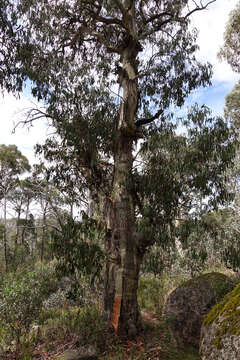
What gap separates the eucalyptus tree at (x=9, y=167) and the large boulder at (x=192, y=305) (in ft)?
58.5

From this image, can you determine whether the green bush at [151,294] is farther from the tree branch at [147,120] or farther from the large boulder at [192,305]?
the tree branch at [147,120]

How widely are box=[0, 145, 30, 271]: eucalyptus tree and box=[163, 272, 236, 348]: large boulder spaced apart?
58.5 ft

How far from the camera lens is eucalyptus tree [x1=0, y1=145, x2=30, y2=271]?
21.7 m

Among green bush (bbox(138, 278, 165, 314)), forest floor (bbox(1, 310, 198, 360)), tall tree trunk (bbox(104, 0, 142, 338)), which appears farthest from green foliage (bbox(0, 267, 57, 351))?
green bush (bbox(138, 278, 165, 314))

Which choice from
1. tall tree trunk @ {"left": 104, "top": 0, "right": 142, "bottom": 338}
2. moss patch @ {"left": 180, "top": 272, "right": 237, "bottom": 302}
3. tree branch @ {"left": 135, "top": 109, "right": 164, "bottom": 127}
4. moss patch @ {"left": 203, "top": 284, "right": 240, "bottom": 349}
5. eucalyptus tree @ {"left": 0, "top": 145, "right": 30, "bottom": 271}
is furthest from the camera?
eucalyptus tree @ {"left": 0, "top": 145, "right": 30, "bottom": 271}

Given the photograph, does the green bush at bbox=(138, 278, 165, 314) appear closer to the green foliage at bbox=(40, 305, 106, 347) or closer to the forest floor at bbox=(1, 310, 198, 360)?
the green foliage at bbox=(40, 305, 106, 347)

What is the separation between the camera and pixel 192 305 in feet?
19.7

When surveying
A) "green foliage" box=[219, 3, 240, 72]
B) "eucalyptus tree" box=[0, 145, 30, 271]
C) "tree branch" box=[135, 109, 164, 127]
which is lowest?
"tree branch" box=[135, 109, 164, 127]

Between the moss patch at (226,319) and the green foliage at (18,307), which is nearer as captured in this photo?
the moss patch at (226,319)

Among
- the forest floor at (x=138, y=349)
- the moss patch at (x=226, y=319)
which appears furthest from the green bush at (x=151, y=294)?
the moss patch at (x=226, y=319)

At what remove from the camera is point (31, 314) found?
18.7 feet

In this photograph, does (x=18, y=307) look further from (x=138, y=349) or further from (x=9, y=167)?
(x=9, y=167)

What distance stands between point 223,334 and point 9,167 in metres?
21.6

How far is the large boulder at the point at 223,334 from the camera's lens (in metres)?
2.38
